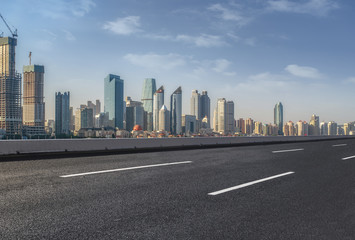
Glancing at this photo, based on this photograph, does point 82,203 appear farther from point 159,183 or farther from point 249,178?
point 249,178

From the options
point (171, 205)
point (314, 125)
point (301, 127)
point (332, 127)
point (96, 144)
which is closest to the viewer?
point (171, 205)

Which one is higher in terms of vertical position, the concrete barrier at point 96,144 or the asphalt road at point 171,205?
the concrete barrier at point 96,144

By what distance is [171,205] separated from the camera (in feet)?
13.9

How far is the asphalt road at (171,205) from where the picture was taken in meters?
3.20

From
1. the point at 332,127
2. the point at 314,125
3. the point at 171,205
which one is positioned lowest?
the point at 171,205

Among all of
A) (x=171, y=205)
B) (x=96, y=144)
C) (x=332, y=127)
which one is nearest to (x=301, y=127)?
(x=332, y=127)

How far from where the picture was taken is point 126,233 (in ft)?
10.1

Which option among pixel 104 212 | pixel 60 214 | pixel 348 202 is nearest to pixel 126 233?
pixel 104 212

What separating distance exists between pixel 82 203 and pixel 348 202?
4.42m

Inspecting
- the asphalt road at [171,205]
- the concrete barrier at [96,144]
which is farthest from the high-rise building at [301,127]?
the asphalt road at [171,205]

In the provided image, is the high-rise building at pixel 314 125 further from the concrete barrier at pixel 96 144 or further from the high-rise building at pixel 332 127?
the concrete barrier at pixel 96 144

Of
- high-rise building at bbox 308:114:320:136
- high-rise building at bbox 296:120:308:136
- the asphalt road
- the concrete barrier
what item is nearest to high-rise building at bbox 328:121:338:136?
high-rise building at bbox 308:114:320:136

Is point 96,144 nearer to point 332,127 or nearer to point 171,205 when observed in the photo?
point 171,205

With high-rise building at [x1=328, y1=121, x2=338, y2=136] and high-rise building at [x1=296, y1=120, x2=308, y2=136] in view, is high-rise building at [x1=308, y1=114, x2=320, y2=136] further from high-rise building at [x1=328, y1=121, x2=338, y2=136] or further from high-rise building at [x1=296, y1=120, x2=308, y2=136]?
high-rise building at [x1=328, y1=121, x2=338, y2=136]
